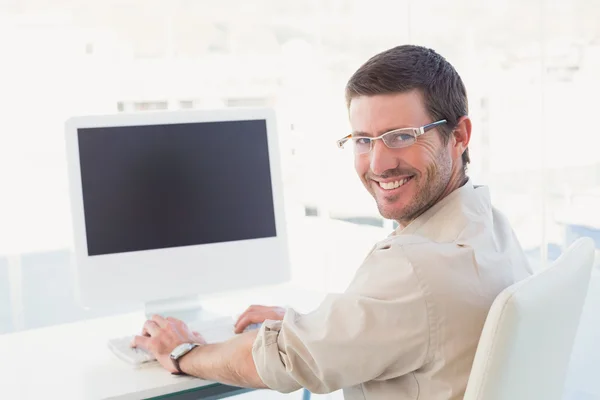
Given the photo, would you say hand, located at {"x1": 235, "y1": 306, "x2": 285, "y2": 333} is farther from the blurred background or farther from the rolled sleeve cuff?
the blurred background

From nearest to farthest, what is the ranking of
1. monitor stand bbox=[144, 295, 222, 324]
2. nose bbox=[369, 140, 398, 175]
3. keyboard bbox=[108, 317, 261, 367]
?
nose bbox=[369, 140, 398, 175]
keyboard bbox=[108, 317, 261, 367]
monitor stand bbox=[144, 295, 222, 324]

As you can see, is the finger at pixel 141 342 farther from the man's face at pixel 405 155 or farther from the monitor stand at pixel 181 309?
the man's face at pixel 405 155

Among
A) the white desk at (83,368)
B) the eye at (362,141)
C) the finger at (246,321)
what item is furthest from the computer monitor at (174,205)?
the eye at (362,141)

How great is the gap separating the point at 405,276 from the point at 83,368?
84 cm

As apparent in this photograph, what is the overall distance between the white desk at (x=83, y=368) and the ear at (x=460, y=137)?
0.66 m

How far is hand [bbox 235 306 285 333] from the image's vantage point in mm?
1712

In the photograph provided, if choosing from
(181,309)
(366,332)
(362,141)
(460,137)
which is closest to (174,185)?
(181,309)

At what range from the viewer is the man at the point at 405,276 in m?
1.10

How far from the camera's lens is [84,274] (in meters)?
1.78

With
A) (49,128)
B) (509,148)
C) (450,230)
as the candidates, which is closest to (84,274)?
(450,230)

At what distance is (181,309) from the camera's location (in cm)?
195

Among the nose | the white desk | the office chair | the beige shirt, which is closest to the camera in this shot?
the office chair

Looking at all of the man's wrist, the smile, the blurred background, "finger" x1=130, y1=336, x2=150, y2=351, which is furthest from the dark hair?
the blurred background

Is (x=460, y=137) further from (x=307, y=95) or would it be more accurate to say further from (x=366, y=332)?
(x=307, y=95)
